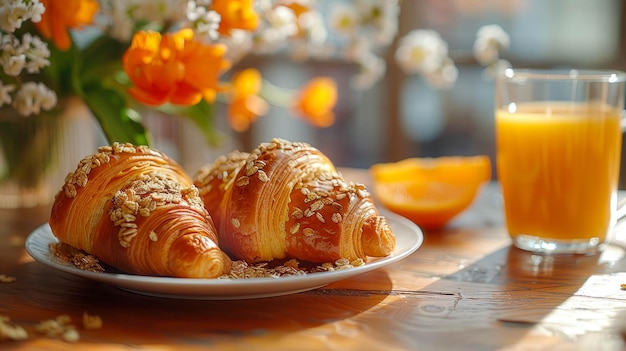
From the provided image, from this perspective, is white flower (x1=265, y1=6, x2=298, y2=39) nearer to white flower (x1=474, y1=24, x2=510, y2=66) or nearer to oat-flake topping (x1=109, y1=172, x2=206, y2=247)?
white flower (x1=474, y1=24, x2=510, y2=66)

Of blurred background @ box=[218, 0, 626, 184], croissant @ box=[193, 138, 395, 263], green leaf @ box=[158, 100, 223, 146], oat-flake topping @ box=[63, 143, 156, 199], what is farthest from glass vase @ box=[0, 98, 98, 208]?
blurred background @ box=[218, 0, 626, 184]

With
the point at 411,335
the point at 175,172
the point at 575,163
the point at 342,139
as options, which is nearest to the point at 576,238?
the point at 575,163

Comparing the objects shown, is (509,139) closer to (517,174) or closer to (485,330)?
(517,174)

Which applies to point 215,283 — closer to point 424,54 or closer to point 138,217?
point 138,217

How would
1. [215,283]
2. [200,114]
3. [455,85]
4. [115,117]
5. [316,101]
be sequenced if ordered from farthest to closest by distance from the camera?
1. [455,85]
2. [316,101]
3. [200,114]
4. [115,117]
5. [215,283]

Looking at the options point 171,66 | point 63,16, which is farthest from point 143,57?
point 63,16
